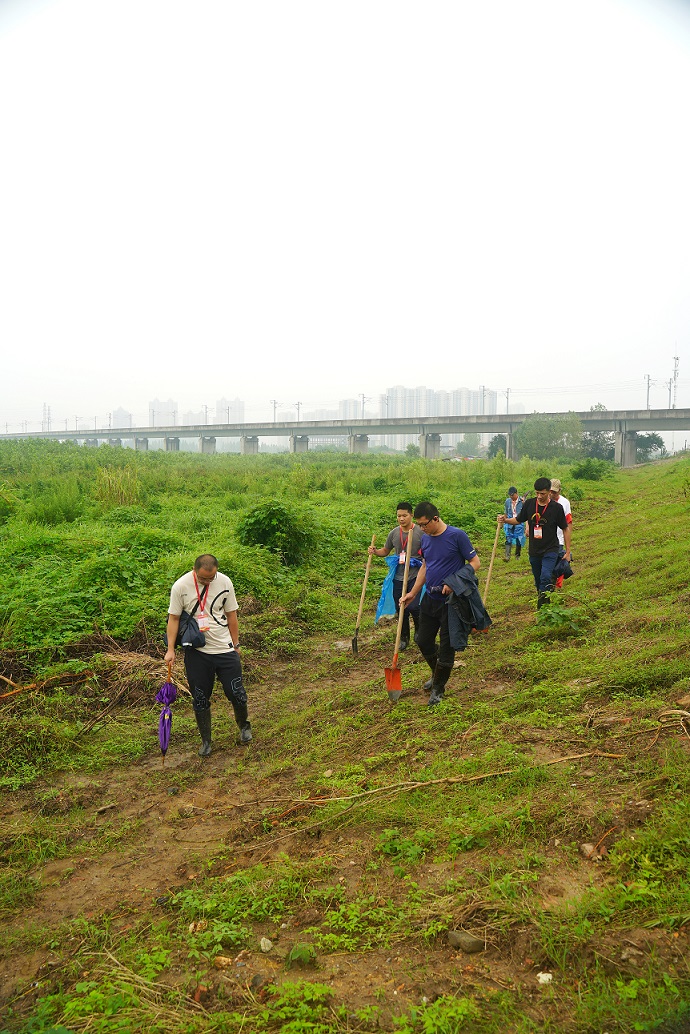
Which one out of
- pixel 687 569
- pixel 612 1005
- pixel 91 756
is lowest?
pixel 91 756

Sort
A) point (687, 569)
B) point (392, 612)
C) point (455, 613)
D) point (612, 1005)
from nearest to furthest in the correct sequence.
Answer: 1. point (612, 1005)
2. point (455, 613)
3. point (392, 612)
4. point (687, 569)

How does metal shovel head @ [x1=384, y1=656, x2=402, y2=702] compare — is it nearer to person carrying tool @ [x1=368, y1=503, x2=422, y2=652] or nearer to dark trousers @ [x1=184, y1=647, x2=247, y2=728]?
person carrying tool @ [x1=368, y1=503, x2=422, y2=652]

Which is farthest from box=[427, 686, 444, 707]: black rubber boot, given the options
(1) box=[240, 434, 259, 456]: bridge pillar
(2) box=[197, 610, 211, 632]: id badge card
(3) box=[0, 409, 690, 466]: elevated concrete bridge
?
(1) box=[240, 434, 259, 456]: bridge pillar

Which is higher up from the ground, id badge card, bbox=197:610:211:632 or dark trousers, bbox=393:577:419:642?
id badge card, bbox=197:610:211:632

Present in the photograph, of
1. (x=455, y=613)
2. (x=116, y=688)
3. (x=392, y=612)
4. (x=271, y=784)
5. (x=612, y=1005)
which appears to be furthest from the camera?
(x=392, y=612)

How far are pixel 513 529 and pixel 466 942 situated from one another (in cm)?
1042

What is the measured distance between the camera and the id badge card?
583 centimetres

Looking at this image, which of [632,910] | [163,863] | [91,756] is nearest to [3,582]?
[91,756]

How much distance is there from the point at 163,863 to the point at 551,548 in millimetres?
5554

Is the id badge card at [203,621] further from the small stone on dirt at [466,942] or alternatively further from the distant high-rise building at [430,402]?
the distant high-rise building at [430,402]

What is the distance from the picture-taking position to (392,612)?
26.6 ft

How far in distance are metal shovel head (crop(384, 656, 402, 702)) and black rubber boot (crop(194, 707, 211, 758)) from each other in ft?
5.54

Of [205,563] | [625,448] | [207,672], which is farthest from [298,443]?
[205,563]

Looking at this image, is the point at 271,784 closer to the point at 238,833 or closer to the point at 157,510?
the point at 238,833
